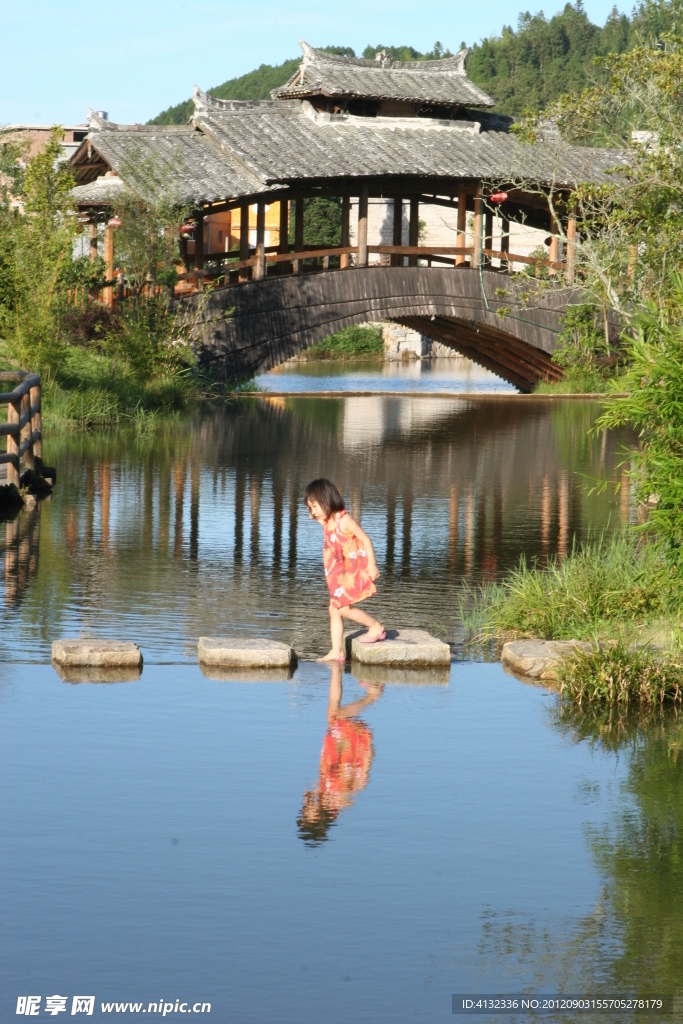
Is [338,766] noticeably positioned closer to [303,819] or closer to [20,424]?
[303,819]

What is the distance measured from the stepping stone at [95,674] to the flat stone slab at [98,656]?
28 mm

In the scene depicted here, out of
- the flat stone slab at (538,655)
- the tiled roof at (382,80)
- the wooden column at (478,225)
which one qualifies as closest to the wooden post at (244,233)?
the tiled roof at (382,80)

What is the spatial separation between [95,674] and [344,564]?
1664 mm

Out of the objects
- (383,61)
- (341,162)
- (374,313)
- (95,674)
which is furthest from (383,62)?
(95,674)

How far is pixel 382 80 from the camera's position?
36312 mm

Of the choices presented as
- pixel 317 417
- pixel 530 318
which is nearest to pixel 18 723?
pixel 317 417

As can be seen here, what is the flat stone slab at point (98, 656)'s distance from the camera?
8320mm

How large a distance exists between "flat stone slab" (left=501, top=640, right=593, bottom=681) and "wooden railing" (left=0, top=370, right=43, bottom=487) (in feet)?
25.9

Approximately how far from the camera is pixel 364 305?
1357 inches

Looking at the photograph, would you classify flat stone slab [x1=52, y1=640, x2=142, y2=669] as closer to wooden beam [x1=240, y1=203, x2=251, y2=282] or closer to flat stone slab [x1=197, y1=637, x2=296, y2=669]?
flat stone slab [x1=197, y1=637, x2=296, y2=669]

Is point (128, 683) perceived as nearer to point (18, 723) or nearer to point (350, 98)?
point (18, 723)

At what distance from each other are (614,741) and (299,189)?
28186mm

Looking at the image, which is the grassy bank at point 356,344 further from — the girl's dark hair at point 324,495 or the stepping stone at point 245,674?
the stepping stone at point 245,674

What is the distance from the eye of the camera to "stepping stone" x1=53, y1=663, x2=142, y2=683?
810 cm
